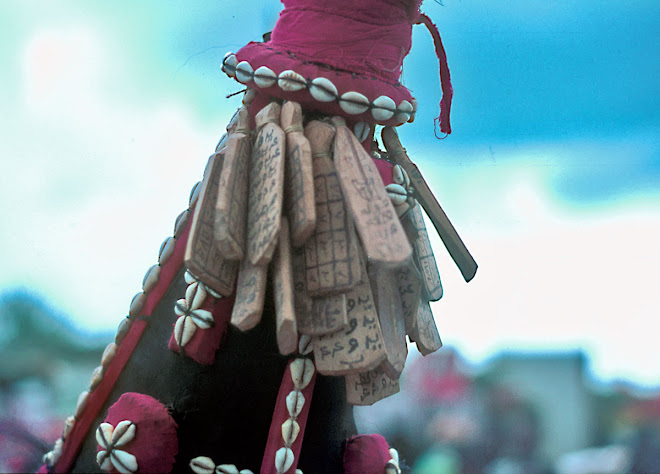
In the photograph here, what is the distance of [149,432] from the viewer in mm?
567

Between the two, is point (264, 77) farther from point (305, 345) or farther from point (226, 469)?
point (226, 469)

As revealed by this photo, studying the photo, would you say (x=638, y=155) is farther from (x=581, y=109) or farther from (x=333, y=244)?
(x=333, y=244)

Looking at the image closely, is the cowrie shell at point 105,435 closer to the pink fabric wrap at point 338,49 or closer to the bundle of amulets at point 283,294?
the bundle of amulets at point 283,294

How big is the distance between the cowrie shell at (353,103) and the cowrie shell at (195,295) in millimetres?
214

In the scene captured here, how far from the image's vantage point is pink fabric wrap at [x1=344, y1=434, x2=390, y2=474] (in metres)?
0.64

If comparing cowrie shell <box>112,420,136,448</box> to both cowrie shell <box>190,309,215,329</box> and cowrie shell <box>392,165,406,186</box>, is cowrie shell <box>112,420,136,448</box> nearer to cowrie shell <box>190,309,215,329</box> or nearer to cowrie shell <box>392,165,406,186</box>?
cowrie shell <box>190,309,215,329</box>

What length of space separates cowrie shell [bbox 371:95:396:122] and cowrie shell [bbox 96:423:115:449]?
1.26ft

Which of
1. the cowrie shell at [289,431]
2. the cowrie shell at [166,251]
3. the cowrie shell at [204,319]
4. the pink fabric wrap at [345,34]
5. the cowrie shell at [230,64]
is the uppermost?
the pink fabric wrap at [345,34]

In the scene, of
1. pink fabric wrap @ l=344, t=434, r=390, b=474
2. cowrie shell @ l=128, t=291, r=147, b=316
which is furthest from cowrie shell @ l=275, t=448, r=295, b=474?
cowrie shell @ l=128, t=291, r=147, b=316

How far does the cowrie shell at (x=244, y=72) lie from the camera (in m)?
0.60

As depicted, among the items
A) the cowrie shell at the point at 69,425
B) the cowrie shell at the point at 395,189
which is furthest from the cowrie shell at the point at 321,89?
the cowrie shell at the point at 69,425

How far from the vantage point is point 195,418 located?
59cm

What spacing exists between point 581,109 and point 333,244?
31.5 inches

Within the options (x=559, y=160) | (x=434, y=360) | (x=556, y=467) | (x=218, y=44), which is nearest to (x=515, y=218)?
(x=559, y=160)
